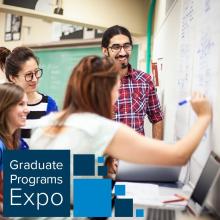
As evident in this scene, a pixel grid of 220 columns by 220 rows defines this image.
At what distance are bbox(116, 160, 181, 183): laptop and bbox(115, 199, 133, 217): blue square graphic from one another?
0.24 m

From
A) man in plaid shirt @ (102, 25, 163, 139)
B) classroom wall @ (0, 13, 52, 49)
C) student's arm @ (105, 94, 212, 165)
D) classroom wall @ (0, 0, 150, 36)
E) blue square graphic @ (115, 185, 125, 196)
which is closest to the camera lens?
student's arm @ (105, 94, 212, 165)

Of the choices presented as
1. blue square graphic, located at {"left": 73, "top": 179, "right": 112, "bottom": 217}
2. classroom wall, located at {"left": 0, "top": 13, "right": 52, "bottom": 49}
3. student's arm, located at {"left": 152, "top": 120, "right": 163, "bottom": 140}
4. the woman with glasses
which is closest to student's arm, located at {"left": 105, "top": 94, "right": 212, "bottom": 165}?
blue square graphic, located at {"left": 73, "top": 179, "right": 112, "bottom": 217}

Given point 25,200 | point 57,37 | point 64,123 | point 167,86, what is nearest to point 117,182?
point 25,200

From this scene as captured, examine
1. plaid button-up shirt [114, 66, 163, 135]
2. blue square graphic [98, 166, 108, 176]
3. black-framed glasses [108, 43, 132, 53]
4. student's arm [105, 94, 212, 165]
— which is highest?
black-framed glasses [108, 43, 132, 53]

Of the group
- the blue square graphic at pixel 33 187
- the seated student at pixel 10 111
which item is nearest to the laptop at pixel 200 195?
the blue square graphic at pixel 33 187

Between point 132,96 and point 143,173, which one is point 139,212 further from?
point 132,96

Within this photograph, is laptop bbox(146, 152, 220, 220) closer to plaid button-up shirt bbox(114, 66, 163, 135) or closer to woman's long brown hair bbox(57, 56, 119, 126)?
woman's long brown hair bbox(57, 56, 119, 126)

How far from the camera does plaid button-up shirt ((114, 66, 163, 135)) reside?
5.22ft

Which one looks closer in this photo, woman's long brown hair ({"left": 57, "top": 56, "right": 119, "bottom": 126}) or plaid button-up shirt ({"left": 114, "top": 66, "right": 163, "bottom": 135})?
woman's long brown hair ({"left": 57, "top": 56, "right": 119, "bottom": 126})

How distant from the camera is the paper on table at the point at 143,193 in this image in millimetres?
1046

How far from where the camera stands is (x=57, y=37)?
12.5 feet

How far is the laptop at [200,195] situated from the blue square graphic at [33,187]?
0.74ft

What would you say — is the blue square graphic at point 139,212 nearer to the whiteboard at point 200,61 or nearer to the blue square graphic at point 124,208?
the blue square graphic at point 124,208

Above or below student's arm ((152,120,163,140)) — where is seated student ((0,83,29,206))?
above
